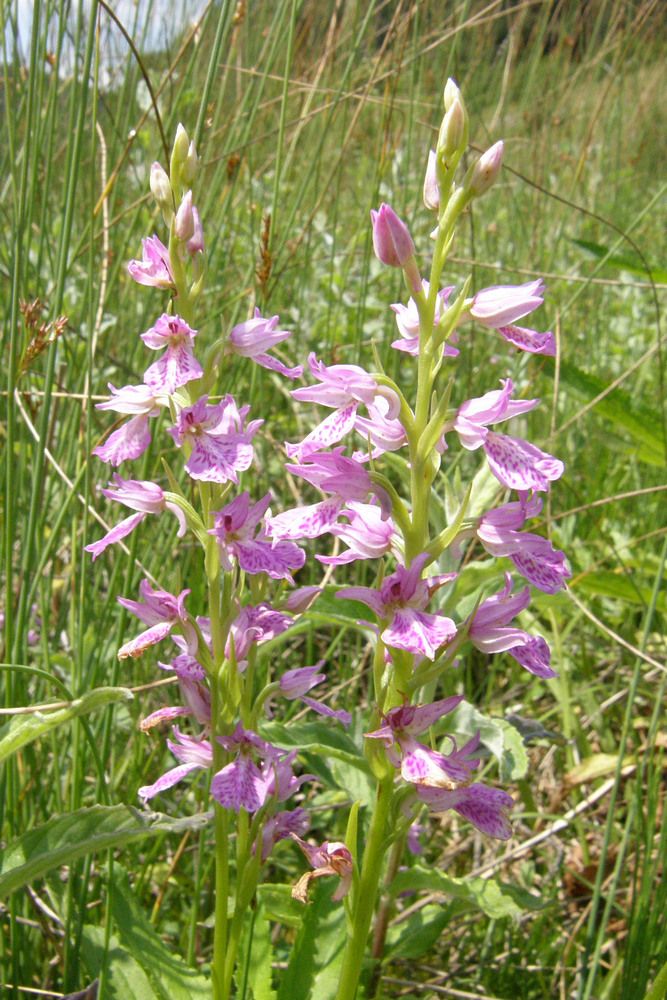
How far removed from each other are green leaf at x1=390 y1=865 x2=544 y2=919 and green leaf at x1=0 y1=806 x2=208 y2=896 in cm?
49

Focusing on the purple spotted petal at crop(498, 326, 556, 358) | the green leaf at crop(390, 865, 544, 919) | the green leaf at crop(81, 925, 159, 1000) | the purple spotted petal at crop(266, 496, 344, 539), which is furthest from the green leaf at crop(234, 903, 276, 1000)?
the purple spotted petal at crop(498, 326, 556, 358)

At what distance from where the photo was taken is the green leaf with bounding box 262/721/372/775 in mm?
1265

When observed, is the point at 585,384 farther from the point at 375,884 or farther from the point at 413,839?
the point at 375,884

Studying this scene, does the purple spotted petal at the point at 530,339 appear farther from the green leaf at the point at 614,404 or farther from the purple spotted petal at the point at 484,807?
the green leaf at the point at 614,404

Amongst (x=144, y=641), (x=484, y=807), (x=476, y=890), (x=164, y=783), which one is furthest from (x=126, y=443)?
(x=476, y=890)

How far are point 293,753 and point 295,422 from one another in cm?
191

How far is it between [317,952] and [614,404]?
1663 mm

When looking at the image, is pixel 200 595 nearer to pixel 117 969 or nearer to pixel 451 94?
pixel 117 969

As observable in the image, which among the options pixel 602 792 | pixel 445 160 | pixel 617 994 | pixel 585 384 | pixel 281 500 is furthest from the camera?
pixel 281 500

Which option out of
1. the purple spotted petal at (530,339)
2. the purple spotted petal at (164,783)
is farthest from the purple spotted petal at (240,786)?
the purple spotted petal at (530,339)

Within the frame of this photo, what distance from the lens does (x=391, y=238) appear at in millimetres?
1006

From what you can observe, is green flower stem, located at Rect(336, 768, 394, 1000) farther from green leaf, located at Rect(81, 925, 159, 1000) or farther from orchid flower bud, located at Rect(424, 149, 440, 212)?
orchid flower bud, located at Rect(424, 149, 440, 212)

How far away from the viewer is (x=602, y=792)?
2006 millimetres

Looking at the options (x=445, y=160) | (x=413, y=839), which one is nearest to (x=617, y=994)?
(x=413, y=839)
